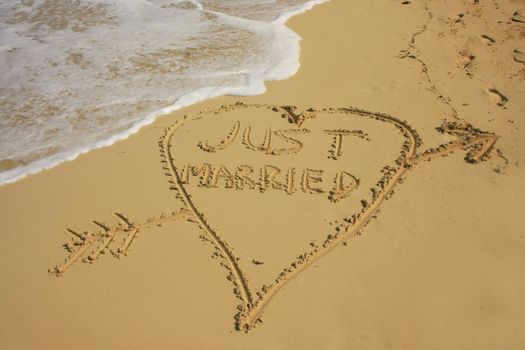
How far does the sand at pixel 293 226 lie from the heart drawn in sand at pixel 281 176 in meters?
0.01

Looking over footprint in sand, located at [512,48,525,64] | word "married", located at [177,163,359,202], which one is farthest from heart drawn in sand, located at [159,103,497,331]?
footprint in sand, located at [512,48,525,64]

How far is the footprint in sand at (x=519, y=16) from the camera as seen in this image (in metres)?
5.85

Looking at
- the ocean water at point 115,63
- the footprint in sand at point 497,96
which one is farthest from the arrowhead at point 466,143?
the ocean water at point 115,63

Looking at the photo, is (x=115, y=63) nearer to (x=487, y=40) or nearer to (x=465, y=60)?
(x=465, y=60)

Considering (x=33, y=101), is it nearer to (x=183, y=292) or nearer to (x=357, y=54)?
(x=183, y=292)

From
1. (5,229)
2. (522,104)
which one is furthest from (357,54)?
(5,229)

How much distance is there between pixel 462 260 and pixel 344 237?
766 mm

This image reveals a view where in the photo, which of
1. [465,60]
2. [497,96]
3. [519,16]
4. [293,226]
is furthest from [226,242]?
[519,16]

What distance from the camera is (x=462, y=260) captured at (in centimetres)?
304

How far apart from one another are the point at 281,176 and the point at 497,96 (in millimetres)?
2344

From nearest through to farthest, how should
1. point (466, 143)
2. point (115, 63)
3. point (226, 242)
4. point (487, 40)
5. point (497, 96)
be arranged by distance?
point (226, 242) < point (466, 143) < point (497, 96) < point (115, 63) < point (487, 40)

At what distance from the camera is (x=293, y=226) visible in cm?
329

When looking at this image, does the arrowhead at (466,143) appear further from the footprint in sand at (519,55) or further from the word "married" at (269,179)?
the footprint in sand at (519,55)

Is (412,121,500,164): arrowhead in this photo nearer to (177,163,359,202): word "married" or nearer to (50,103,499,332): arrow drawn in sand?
(50,103,499,332): arrow drawn in sand
